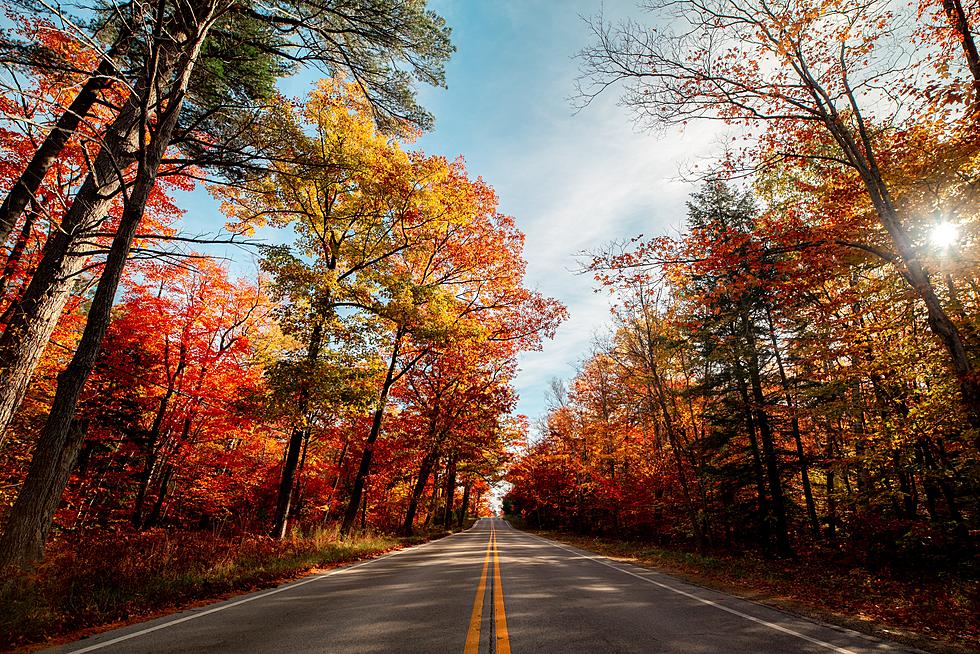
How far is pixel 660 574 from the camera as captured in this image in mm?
11211

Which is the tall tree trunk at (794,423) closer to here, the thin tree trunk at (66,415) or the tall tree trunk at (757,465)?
the tall tree trunk at (757,465)

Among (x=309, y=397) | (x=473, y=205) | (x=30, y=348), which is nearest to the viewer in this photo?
(x=30, y=348)

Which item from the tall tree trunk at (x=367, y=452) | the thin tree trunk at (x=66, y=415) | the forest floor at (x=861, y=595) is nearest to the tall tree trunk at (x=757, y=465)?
the forest floor at (x=861, y=595)

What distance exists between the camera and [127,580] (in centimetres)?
668

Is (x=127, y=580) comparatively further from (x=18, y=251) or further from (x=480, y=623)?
(x=18, y=251)

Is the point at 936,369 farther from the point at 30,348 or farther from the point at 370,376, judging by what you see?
the point at 30,348

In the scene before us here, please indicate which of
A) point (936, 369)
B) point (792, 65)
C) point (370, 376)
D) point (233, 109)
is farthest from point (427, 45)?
point (936, 369)

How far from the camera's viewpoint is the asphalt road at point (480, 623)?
4.54 meters

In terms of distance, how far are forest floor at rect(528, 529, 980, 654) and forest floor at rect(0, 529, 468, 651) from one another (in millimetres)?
9978

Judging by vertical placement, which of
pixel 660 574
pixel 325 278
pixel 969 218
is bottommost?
pixel 660 574

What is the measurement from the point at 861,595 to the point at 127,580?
536 inches

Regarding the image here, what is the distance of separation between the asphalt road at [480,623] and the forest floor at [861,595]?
0.72 m

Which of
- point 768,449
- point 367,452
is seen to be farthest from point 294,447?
point 768,449

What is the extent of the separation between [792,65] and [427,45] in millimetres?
7685
